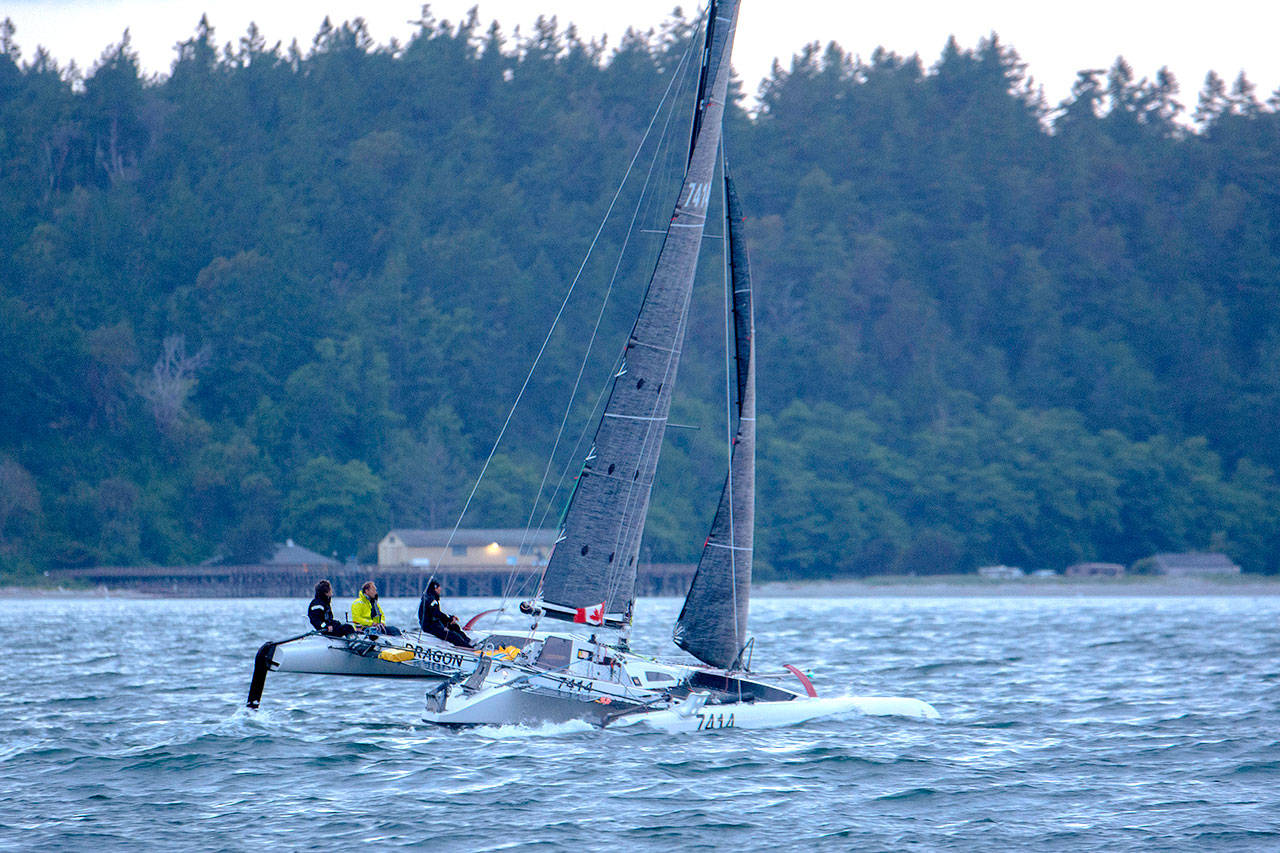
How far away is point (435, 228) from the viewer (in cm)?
16238

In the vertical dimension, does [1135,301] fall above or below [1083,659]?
above

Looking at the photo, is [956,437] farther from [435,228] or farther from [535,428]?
[435,228]

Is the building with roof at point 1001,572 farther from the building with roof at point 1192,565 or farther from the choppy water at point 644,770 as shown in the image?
the choppy water at point 644,770

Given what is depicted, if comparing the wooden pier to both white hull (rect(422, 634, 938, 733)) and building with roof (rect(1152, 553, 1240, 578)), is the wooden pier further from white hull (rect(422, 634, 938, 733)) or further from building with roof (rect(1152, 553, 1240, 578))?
white hull (rect(422, 634, 938, 733))

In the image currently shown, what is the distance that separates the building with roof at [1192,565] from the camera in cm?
13038

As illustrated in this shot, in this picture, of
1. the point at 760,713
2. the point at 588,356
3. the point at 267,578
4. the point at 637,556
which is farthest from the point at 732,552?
the point at 588,356

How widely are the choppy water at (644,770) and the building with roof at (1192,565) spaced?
9031 cm

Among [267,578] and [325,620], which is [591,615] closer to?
[325,620]

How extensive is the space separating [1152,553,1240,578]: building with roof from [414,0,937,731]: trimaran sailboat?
10750cm

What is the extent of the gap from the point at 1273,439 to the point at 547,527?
68500mm

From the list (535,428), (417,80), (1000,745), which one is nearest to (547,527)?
(535,428)

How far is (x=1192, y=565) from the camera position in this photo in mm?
131125

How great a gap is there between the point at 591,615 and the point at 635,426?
11.5 feet

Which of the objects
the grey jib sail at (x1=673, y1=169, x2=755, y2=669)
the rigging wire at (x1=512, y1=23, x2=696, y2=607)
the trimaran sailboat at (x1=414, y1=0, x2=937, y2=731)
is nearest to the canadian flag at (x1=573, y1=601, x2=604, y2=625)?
the trimaran sailboat at (x1=414, y1=0, x2=937, y2=731)
